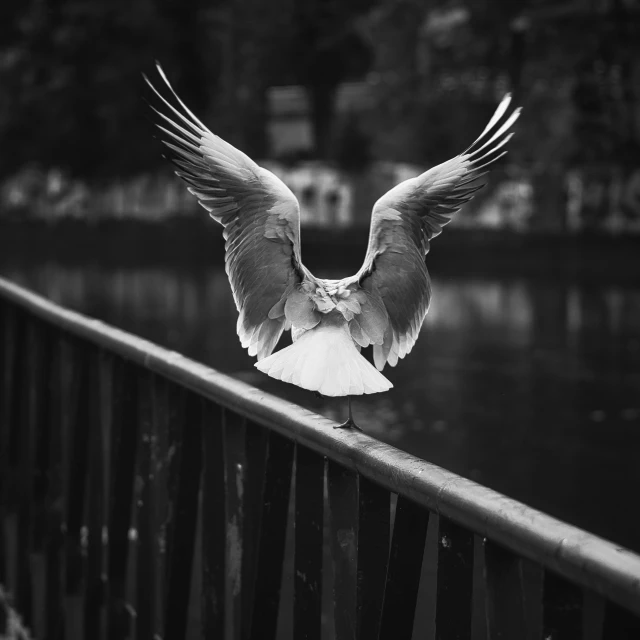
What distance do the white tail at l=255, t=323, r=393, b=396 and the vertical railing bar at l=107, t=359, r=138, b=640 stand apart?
0.47m

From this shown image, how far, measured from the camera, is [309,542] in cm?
253

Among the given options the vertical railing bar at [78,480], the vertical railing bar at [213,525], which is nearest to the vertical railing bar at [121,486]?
the vertical railing bar at [78,480]

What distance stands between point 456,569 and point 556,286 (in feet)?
56.4

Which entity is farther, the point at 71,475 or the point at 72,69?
the point at 72,69

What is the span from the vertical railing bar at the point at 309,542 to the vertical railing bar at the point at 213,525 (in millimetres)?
365

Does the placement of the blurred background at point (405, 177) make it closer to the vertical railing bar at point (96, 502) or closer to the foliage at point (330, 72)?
the foliage at point (330, 72)

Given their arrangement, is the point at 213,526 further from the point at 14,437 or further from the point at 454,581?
the point at 14,437

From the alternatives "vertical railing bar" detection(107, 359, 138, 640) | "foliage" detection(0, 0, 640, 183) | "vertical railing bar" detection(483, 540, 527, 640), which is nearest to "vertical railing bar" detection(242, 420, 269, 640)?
"vertical railing bar" detection(107, 359, 138, 640)

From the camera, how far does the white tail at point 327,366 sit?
2.85 m

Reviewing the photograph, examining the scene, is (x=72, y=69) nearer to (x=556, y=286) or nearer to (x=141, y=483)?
(x=556, y=286)

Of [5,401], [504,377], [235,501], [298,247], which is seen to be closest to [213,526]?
[235,501]

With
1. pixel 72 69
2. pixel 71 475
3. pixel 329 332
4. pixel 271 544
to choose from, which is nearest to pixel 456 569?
pixel 271 544

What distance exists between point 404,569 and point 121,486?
144 centimetres

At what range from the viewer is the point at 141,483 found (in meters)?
3.32
